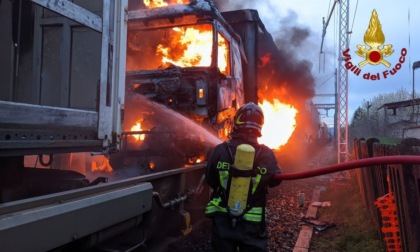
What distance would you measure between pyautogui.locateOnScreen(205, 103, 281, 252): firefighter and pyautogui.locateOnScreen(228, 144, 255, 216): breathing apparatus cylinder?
0.10 ft

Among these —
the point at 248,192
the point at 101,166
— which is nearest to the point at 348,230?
the point at 248,192

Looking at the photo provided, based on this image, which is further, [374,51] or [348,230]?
[374,51]

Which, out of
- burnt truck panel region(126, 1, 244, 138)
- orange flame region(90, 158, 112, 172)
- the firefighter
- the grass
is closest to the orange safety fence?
the grass

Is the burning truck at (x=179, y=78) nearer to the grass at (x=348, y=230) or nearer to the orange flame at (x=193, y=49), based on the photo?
the orange flame at (x=193, y=49)

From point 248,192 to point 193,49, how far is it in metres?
3.40

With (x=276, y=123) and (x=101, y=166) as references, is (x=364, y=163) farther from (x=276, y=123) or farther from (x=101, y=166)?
(x=276, y=123)

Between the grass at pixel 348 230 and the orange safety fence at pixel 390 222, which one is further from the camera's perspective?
the grass at pixel 348 230

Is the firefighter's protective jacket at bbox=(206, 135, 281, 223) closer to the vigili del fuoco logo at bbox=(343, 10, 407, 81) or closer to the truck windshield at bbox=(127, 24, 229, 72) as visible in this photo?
the truck windshield at bbox=(127, 24, 229, 72)

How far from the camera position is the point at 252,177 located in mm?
3006

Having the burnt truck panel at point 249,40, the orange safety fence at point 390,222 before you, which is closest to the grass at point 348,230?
the orange safety fence at point 390,222

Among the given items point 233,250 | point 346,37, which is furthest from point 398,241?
point 346,37

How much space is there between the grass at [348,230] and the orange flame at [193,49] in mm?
3125

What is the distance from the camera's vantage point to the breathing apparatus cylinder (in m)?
2.92

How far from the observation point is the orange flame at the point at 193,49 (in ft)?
18.4
